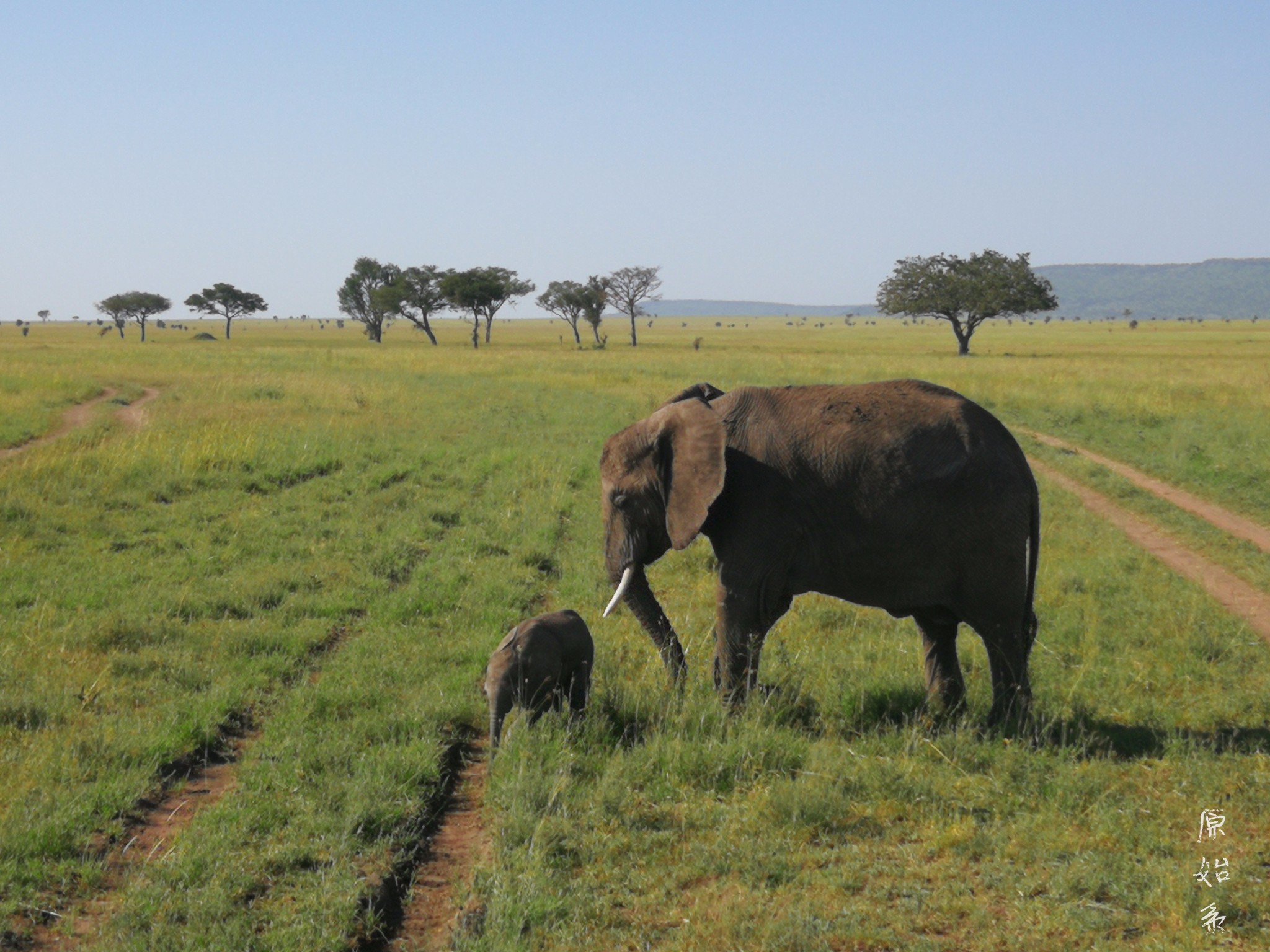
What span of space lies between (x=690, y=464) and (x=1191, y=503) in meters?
12.2

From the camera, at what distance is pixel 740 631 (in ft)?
21.2

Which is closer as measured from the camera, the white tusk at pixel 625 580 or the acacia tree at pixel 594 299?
the white tusk at pixel 625 580

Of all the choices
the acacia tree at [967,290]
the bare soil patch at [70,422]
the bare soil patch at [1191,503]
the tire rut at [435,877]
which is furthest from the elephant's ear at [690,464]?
the acacia tree at [967,290]

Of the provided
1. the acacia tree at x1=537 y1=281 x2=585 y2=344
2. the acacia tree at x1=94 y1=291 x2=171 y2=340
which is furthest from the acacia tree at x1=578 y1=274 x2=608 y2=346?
the acacia tree at x1=94 y1=291 x2=171 y2=340

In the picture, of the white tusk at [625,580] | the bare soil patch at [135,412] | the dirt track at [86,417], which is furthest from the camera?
the bare soil patch at [135,412]

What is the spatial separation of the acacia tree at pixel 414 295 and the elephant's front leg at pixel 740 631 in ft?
273

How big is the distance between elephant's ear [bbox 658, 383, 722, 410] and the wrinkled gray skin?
1606 millimetres

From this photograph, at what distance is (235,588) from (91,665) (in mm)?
2353

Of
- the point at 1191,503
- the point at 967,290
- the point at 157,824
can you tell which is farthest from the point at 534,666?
the point at 967,290

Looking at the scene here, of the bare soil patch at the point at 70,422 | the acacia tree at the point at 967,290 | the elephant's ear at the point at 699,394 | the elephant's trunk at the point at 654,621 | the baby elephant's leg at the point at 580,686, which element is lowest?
the baby elephant's leg at the point at 580,686

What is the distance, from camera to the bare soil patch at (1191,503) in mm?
13504

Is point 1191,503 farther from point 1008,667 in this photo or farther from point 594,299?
point 594,299

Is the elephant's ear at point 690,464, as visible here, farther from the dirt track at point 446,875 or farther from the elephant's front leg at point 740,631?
the dirt track at point 446,875

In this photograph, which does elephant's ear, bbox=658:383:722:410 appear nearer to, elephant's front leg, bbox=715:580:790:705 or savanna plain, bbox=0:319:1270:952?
elephant's front leg, bbox=715:580:790:705
